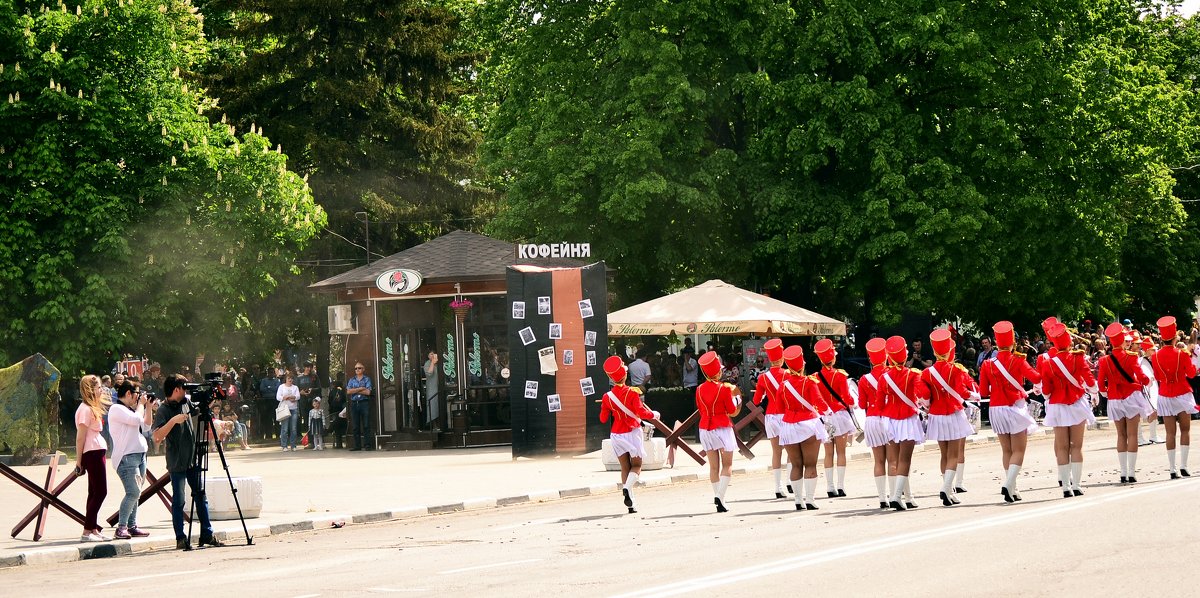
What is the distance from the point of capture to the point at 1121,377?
18.7m

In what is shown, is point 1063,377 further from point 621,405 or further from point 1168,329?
point 621,405

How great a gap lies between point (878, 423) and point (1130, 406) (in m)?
3.98

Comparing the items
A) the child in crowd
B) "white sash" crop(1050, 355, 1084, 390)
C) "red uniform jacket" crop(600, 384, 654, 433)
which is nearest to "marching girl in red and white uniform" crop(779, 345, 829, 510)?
"red uniform jacket" crop(600, 384, 654, 433)

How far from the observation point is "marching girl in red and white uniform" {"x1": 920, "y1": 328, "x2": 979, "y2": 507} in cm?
1602

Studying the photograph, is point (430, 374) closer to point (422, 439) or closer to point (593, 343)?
point (422, 439)

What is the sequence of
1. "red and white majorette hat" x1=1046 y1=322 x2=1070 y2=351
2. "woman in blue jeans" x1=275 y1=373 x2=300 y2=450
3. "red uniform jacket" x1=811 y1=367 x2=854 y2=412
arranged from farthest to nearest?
"woman in blue jeans" x1=275 y1=373 x2=300 y2=450 < "red uniform jacket" x1=811 y1=367 x2=854 y2=412 < "red and white majorette hat" x1=1046 y1=322 x2=1070 y2=351

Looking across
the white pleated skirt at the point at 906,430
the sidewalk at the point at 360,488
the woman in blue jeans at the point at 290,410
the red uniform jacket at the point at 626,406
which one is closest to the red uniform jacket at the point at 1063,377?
the white pleated skirt at the point at 906,430

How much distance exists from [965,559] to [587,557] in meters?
3.27

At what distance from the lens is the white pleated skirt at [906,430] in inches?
622

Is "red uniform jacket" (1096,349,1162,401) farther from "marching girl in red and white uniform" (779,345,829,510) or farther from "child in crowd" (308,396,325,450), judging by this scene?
"child in crowd" (308,396,325,450)

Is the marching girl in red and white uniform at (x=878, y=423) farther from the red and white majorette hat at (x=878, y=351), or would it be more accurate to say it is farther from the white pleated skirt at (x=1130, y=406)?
the white pleated skirt at (x=1130, y=406)

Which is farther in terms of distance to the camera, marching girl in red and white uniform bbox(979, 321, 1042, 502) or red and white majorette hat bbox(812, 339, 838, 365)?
red and white majorette hat bbox(812, 339, 838, 365)

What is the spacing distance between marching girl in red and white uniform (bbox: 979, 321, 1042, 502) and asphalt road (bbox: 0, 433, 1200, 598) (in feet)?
1.58

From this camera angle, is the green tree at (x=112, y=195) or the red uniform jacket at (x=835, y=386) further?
the green tree at (x=112, y=195)
